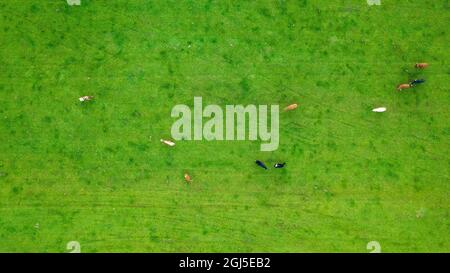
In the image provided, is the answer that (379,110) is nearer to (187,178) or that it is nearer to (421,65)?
(421,65)

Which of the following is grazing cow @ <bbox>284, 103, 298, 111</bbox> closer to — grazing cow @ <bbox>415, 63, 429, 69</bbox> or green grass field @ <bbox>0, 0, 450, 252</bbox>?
green grass field @ <bbox>0, 0, 450, 252</bbox>

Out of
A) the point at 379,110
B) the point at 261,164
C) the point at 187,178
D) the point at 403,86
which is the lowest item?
the point at 187,178

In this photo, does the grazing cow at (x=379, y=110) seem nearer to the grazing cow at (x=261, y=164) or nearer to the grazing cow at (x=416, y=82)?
the grazing cow at (x=416, y=82)

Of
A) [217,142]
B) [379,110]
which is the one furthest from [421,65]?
[217,142]

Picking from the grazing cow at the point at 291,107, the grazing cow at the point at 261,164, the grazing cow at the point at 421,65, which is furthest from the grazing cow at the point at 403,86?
the grazing cow at the point at 261,164

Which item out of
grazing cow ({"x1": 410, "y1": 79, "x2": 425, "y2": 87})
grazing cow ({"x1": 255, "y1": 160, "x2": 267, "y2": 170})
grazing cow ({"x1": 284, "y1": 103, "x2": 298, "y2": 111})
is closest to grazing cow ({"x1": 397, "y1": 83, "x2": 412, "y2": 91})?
grazing cow ({"x1": 410, "y1": 79, "x2": 425, "y2": 87})

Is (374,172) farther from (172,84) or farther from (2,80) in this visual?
(2,80)

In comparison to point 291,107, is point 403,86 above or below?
above
